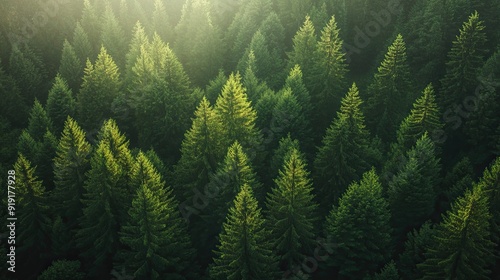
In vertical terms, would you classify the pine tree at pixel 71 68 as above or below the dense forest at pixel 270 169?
above

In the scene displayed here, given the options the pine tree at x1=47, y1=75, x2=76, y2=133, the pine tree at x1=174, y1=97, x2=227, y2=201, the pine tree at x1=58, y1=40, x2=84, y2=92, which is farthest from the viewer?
the pine tree at x1=58, y1=40, x2=84, y2=92

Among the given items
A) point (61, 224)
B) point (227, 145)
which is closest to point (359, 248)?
point (227, 145)

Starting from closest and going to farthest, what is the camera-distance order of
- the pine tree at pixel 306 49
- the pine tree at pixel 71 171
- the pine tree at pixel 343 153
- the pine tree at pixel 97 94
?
1. the pine tree at pixel 71 171
2. the pine tree at pixel 343 153
3. the pine tree at pixel 97 94
4. the pine tree at pixel 306 49

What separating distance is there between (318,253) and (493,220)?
15.5m

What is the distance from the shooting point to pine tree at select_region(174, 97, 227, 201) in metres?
41.3

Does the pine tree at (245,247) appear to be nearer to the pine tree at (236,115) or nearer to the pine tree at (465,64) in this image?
the pine tree at (236,115)

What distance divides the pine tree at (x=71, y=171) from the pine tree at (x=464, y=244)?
33.1 m

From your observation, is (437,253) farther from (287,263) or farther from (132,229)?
(132,229)

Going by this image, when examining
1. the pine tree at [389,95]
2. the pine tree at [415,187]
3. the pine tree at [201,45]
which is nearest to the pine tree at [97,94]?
the pine tree at [201,45]

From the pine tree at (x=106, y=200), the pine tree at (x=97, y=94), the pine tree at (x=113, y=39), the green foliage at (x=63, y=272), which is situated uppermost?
the pine tree at (x=113, y=39)

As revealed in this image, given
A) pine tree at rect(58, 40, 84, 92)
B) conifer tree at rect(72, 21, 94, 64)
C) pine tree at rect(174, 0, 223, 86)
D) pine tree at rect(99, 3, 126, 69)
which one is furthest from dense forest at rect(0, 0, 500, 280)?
conifer tree at rect(72, 21, 94, 64)

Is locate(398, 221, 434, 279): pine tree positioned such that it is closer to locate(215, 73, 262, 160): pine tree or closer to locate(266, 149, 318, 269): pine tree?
locate(266, 149, 318, 269): pine tree

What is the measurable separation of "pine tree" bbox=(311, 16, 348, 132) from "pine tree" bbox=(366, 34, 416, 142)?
4.12m

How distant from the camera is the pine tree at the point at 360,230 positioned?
37.2 m
